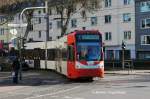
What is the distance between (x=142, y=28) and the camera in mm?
84562

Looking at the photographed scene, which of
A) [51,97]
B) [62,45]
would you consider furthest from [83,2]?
[51,97]

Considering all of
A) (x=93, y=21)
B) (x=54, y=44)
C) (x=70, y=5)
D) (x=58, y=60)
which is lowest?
(x=58, y=60)

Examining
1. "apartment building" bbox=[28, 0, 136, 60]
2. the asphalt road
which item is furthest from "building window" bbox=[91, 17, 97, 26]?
the asphalt road

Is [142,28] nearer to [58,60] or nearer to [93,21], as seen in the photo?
[93,21]

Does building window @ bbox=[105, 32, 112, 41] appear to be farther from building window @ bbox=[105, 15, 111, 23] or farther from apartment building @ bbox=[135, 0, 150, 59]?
apartment building @ bbox=[135, 0, 150, 59]

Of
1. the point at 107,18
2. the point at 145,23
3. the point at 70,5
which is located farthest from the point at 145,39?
the point at 70,5

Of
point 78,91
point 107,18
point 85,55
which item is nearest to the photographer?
point 78,91

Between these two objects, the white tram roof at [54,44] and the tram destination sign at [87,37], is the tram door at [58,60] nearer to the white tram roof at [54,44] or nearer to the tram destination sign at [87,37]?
the white tram roof at [54,44]

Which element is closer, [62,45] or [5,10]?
[62,45]

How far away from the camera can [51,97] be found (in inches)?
893

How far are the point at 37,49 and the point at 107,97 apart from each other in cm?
3402

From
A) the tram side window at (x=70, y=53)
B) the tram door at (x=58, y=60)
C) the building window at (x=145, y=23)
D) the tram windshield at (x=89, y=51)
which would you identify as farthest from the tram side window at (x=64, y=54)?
the building window at (x=145, y=23)

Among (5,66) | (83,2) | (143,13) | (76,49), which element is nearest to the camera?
(76,49)

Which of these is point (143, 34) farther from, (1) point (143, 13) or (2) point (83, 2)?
(2) point (83, 2)
